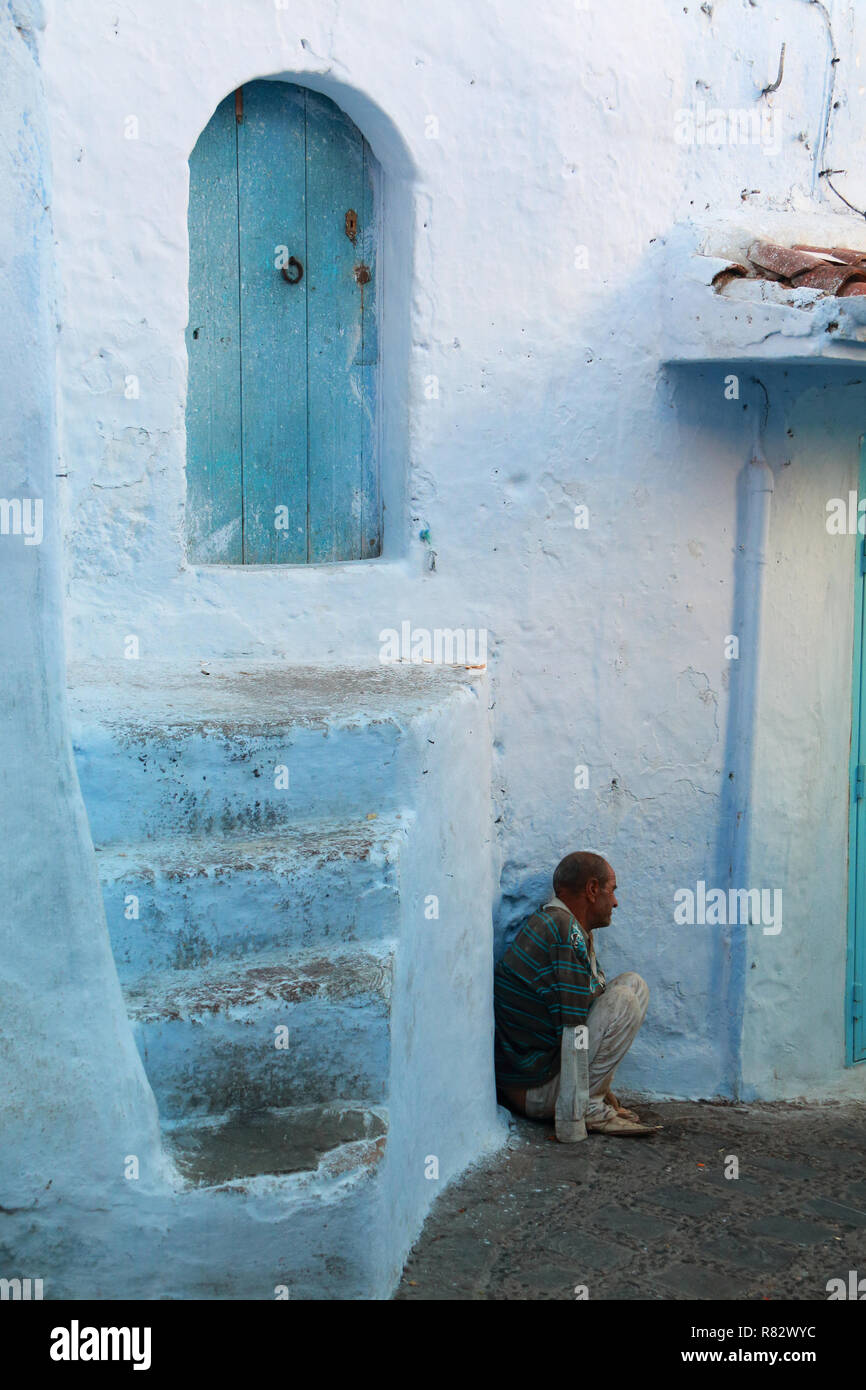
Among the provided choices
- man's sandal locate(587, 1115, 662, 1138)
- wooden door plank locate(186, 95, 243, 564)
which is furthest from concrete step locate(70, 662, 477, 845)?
man's sandal locate(587, 1115, 662, 1138)

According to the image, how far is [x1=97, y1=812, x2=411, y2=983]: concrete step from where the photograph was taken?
306 centimetres

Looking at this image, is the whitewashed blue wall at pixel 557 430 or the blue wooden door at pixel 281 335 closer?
the whitewashed blue wall at pixel 557 430

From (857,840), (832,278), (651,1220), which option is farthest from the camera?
(857,840)

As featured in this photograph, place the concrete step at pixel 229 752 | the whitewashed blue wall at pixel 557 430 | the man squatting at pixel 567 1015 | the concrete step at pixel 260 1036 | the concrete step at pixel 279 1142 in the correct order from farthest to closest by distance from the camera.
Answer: the man squatting at pixel 567 1015, the whitewashed blue wall at pixel 557 430, the concrete step at pixel 229 752, the concrete step at pixel 260 1036, the concrete step at pixel 279 1142

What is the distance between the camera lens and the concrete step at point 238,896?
10.0 feet

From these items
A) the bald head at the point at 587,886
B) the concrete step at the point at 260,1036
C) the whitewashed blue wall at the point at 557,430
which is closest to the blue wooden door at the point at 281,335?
the whitewashed blue wall at the point at 557,430

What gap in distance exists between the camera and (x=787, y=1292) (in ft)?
11.0

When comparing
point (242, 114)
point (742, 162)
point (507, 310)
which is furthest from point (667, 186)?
point (242, 114)

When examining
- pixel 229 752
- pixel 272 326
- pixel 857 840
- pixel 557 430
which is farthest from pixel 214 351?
pixel 857 840

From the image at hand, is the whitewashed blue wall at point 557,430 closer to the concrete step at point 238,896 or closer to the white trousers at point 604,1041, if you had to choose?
the white trousers at point 604,1041

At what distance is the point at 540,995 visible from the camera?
4.32 meters

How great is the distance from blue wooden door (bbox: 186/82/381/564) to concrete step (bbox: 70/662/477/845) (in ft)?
2.77

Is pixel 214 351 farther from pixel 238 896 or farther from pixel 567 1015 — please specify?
pixel 567 1015

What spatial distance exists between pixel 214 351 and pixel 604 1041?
103 inches
